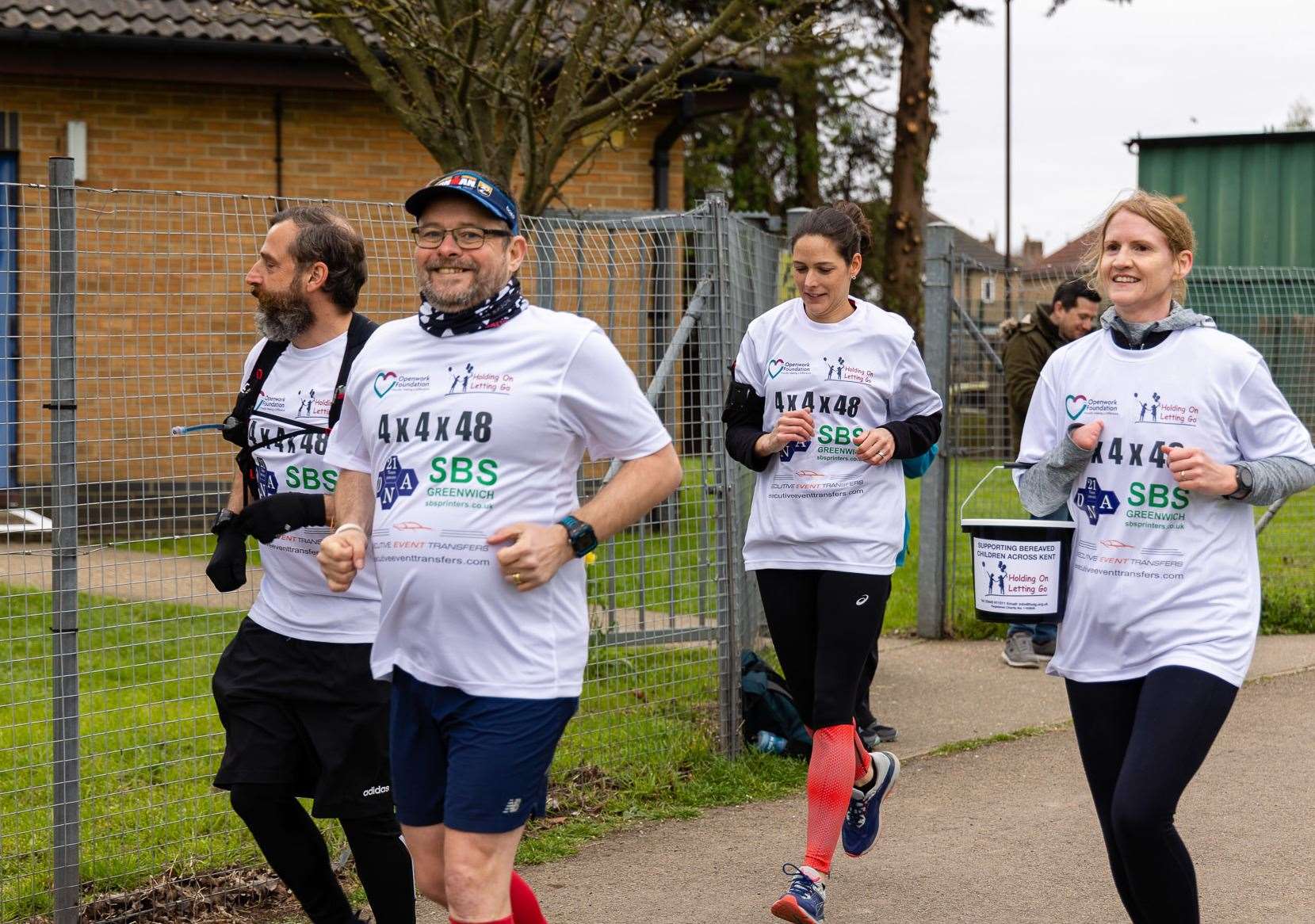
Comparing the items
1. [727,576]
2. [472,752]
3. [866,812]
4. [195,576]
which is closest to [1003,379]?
[727,576]

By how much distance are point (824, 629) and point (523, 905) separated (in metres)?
1.78

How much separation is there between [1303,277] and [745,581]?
17.7 ft

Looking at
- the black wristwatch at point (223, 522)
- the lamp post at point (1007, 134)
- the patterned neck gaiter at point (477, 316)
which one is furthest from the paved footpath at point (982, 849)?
the lamp post at point (1007, 134)

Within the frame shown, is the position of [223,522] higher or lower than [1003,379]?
lower

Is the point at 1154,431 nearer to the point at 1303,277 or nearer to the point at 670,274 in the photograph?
the point at 670,274

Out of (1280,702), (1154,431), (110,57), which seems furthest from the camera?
(110,57)

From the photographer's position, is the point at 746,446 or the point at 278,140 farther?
the point at 278,140

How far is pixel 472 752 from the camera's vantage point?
3.35 meters

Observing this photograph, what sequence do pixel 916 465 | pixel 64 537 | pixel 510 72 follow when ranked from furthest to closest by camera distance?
pixel 510 72 → pixel 916 465 → pixel 64 537

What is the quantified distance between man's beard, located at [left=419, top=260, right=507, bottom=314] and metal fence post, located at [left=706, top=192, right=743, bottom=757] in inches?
125

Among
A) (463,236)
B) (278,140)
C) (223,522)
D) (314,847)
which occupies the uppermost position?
→ (278,140)

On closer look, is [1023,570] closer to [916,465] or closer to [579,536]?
[579,536]

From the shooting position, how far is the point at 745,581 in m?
7.25

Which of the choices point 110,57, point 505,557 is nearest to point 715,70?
point 110,57
